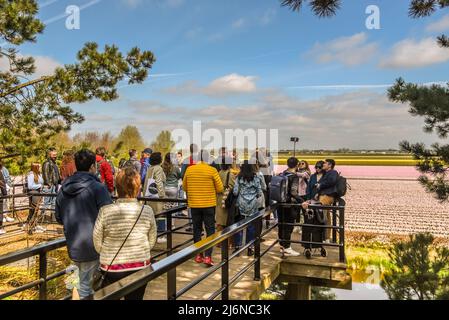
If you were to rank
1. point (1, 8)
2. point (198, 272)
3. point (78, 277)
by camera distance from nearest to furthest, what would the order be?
point (78, 277)
point (198, 272)
point (1, 8)

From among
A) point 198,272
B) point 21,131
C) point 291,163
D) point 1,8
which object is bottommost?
point 198,272

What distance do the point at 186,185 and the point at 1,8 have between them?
553cm

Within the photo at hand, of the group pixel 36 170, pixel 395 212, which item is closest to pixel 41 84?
pixel 36 170

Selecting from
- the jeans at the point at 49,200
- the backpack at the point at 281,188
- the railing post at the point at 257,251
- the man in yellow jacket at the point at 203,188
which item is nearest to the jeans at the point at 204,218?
the man in yellow jacket at the point at 203,188

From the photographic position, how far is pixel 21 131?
25.2ft

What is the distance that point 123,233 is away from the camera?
2557 millimetres

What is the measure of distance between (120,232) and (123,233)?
0.02 meters

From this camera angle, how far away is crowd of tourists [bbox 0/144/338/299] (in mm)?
2580

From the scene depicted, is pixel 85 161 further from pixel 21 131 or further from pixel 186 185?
pixel 21 131

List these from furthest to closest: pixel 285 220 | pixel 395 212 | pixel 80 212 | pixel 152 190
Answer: pixel 395 212 < pixel 152 190 < pixel 285 220 < pixel 80 212

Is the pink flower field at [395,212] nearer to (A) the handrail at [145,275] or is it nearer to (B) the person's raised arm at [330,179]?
(B) the person's raised arm at [330,179]

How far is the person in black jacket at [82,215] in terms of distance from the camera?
2770 mm

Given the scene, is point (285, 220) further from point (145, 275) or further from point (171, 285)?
point (145, 275)
